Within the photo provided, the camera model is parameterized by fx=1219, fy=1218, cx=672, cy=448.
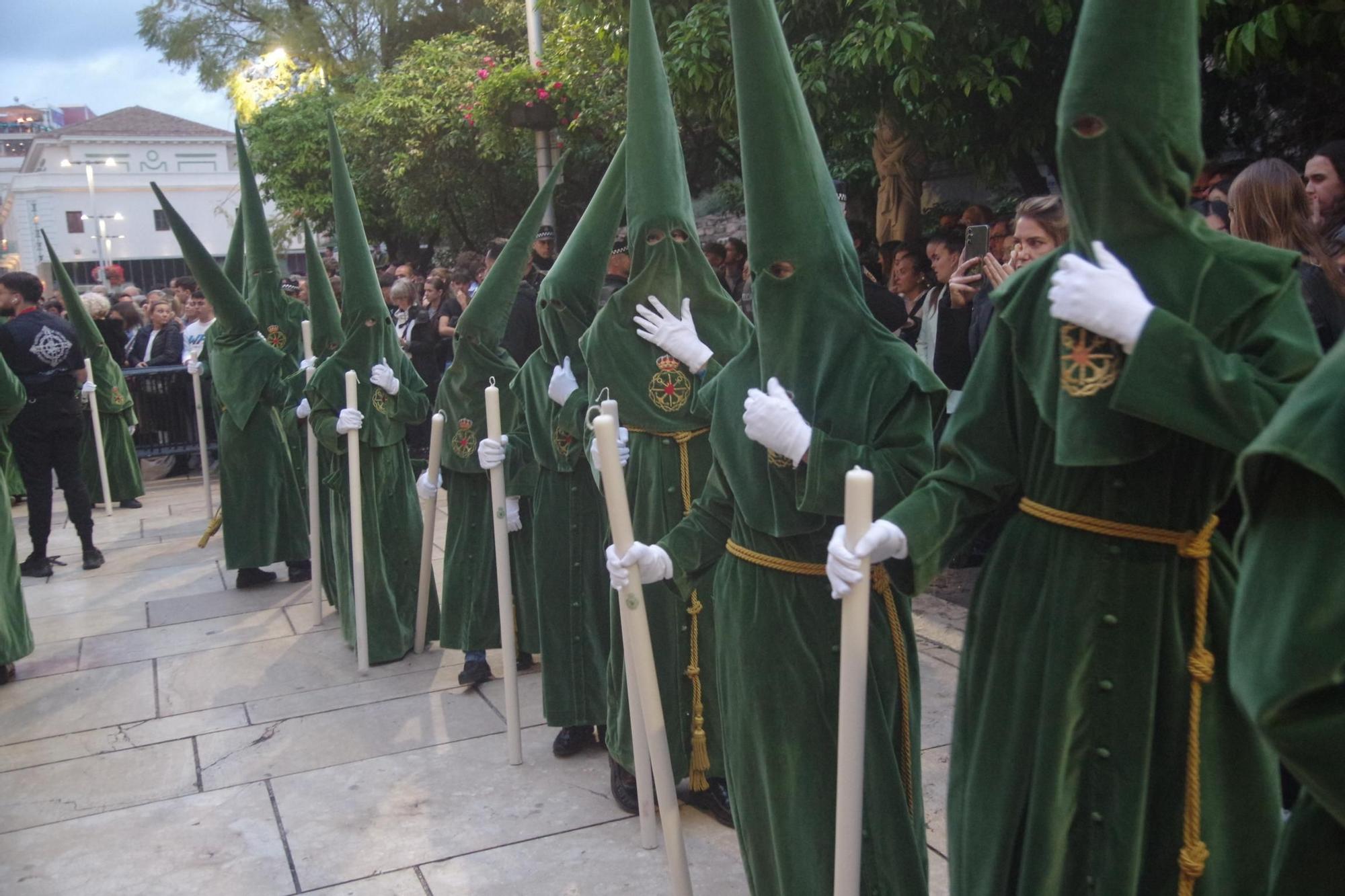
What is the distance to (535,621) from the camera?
5688 mm

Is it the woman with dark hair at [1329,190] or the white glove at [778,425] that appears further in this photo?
the woman with dark hair at [1329,190]

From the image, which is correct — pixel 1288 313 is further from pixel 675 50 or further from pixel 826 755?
pixel 675 50

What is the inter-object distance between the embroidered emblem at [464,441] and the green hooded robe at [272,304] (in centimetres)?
265

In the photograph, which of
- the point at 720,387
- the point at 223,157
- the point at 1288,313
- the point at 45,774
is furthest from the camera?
the point at 223,157

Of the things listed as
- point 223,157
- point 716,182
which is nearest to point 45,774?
point 716,182

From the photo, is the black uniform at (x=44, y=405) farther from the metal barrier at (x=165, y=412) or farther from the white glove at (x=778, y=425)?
the white glove at (x=778, y=425)

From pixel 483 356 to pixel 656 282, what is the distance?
71.3 inches

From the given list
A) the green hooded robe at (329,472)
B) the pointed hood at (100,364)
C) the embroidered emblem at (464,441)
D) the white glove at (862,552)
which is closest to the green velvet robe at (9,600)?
the green hooded robe at (329,472)

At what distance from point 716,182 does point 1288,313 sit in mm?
13379

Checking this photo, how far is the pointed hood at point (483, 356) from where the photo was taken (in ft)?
18.9

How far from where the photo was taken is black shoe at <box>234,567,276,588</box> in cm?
855

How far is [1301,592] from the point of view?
1257 mm

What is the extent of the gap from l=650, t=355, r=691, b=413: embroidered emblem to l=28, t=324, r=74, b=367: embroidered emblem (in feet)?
19.7

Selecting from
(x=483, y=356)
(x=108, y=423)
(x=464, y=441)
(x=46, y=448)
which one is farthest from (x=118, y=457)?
(x=483, y=356)
